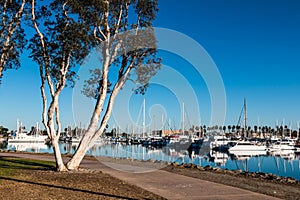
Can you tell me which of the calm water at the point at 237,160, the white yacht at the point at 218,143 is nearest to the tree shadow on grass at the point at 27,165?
the calm water at the point at 237,160

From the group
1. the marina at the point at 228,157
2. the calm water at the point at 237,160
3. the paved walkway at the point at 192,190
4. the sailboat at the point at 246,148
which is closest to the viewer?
the paved walkway at the point at 192,190

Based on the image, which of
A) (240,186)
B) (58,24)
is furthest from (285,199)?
(58,24)

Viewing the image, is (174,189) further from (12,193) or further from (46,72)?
(46,72)

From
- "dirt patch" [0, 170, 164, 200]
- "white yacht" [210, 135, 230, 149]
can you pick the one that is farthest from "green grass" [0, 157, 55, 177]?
"white yacht" [210, 135, 230, 149]

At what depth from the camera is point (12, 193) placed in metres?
11.2

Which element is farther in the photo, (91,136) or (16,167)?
(16,167)

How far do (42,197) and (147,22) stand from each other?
13.4 m

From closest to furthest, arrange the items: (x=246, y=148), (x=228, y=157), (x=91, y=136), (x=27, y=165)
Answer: (x=91, y=136), (x=27, y=165), (x=228, y=157), (x=246, y=148)

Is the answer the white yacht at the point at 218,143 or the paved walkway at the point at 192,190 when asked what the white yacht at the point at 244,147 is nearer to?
the white yacht at the point at 218,143

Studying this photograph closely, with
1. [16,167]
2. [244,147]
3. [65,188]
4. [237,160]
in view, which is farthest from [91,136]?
[244,147]

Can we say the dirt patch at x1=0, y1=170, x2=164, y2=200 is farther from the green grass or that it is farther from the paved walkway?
the green grass

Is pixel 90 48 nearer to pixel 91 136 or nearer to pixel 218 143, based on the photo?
pixel 91 136

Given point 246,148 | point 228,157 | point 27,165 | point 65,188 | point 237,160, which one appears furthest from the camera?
point 246,148


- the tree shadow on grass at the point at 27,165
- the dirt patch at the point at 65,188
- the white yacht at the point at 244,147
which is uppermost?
the dirt patch at the point at 65,188
